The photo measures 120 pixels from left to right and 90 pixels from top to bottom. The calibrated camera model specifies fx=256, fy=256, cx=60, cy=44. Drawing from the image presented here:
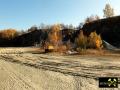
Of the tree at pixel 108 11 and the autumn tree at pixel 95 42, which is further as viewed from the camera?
the tree at pixel 108 11

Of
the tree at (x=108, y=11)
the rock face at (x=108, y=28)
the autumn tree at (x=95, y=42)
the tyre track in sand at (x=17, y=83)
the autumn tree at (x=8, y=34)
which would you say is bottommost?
the tyre track in sand at (x=17, y=83)

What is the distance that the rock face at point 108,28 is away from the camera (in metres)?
96.8

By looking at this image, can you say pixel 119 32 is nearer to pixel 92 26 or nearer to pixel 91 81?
pixel 92 26

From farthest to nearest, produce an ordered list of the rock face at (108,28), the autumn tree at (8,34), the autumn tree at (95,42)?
the autumn tree at (8,34) → the rock face at (108,28) → the autumn tree at (95,42)

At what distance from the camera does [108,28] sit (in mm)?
103375

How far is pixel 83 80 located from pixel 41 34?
13582cm

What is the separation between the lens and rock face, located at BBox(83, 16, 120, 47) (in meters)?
Result: 96.8

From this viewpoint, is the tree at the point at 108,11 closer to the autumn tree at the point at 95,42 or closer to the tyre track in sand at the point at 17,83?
the autumn tree at the point at 95,42

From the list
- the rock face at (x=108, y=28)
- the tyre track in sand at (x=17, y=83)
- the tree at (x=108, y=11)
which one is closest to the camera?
the tyre track in sand at (x=17, y=83)

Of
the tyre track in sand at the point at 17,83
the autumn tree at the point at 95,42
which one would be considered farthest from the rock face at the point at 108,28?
the tyre track in sand at the point at 17,83

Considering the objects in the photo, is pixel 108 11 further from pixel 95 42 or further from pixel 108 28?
pixel 95 42

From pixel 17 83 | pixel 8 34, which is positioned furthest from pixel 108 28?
pixel 8 34

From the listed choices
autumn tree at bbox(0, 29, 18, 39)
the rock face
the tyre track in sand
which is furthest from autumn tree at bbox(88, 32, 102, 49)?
autumn tree at bbox(0, 29, 18, 39)

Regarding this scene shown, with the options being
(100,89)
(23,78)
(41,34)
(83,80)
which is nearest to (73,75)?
(83,80)
